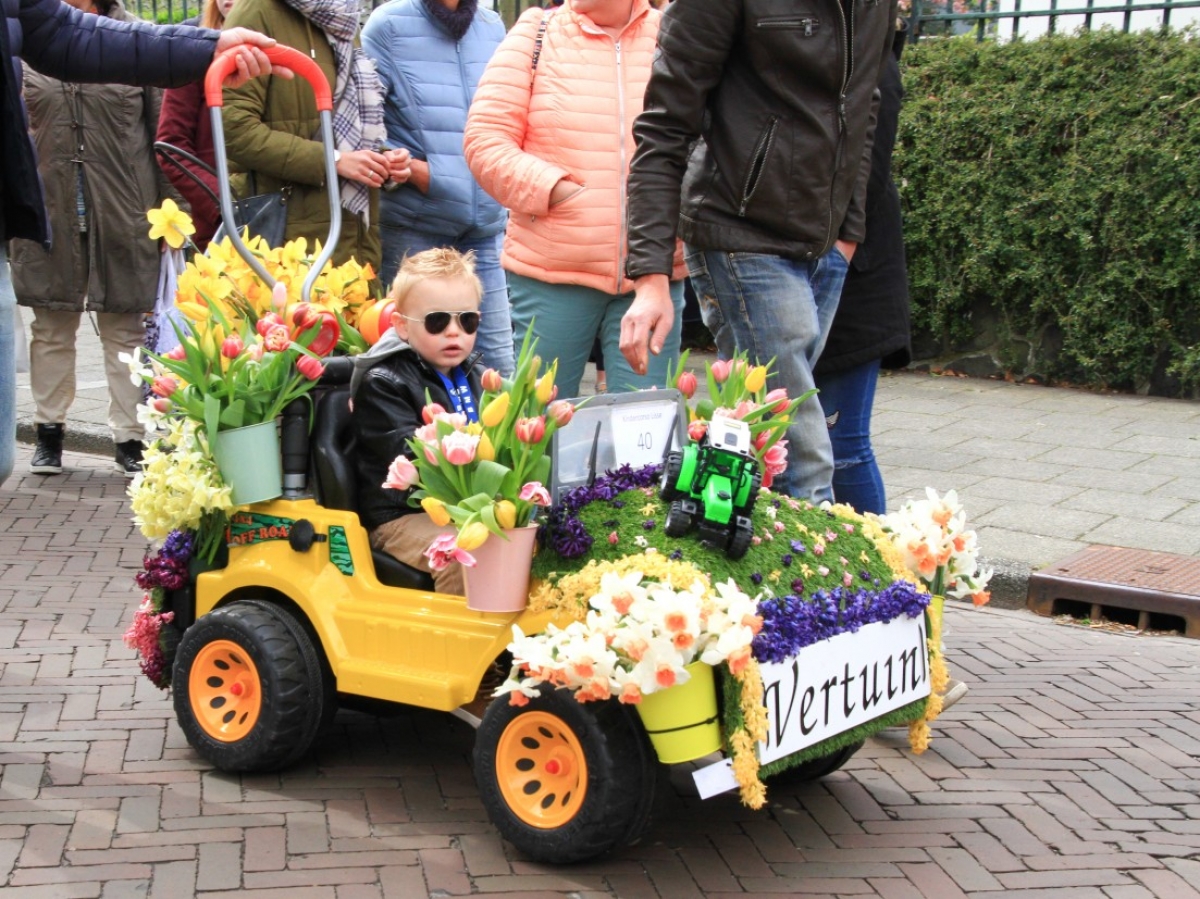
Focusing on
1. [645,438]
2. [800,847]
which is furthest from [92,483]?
[800,847]

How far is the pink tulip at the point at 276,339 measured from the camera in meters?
3.84

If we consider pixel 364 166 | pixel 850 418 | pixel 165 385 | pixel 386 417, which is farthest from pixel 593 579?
pixel 364 166

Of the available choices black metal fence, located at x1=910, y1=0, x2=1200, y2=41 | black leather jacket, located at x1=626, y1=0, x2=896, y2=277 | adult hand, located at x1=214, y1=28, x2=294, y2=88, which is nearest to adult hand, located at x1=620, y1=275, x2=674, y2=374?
black leather jacket, located at x1=626, y1=0, x2=896, y2=277

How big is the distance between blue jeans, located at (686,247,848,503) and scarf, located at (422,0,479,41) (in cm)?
220

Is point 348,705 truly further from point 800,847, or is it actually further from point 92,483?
point 92,483

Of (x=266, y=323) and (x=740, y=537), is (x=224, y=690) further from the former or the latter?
(x=740, y=537)

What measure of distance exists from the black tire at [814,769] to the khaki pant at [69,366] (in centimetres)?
436

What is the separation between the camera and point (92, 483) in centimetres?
725

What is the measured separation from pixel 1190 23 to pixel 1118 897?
6.36 metres

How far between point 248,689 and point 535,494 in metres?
0.98

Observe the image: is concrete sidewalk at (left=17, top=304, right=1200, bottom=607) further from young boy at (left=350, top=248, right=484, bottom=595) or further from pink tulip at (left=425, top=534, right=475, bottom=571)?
pink tulip at (left=425, top=534, right=475, bottom=571)

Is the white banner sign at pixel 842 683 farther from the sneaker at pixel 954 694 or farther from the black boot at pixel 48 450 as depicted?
the black boot at pixel 48 450

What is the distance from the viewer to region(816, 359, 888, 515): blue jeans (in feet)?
15.0

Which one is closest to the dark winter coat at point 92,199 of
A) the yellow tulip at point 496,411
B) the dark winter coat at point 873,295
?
the dark winter coat at point 873,295
